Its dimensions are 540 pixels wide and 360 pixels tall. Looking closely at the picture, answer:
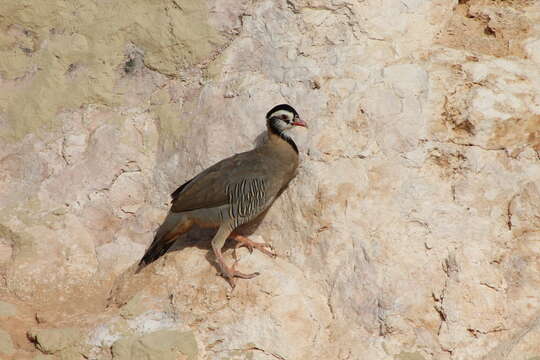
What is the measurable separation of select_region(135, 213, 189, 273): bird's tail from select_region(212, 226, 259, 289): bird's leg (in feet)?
1.25

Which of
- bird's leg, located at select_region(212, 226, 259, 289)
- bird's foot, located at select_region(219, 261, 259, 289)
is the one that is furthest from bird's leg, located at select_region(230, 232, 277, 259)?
bird's foot, located at select_region(219, 261, 259, 289)

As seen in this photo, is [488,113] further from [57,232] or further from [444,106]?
[57,232]

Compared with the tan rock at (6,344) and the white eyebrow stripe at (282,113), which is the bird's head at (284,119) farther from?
the tan rock at (6,344)

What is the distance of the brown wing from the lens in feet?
22.7

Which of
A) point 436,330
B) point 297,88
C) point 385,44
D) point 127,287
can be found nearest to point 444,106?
point 385,44

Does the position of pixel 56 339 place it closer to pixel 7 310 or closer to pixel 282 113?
pixel 7 310

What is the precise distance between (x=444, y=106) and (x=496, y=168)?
0.77 meters

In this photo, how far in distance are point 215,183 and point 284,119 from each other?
95cm

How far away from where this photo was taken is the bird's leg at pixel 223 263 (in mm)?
6504

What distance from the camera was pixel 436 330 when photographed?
5.93 metres

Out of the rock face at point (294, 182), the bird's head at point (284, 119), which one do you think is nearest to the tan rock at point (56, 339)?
the rock face at point (294, 182)

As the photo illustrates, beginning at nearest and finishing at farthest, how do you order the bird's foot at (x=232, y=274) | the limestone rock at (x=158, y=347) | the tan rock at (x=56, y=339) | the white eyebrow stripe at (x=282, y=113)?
the limestone rock at (x=158, y=347) → the tan rock at (x=56, y=339) → the bird's foot at (x=232, y=274) → the white eyebrow stripe at (x=282, y=113)

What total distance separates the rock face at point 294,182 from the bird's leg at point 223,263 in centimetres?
9

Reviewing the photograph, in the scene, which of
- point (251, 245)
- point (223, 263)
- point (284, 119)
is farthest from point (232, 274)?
point (284, 119)
